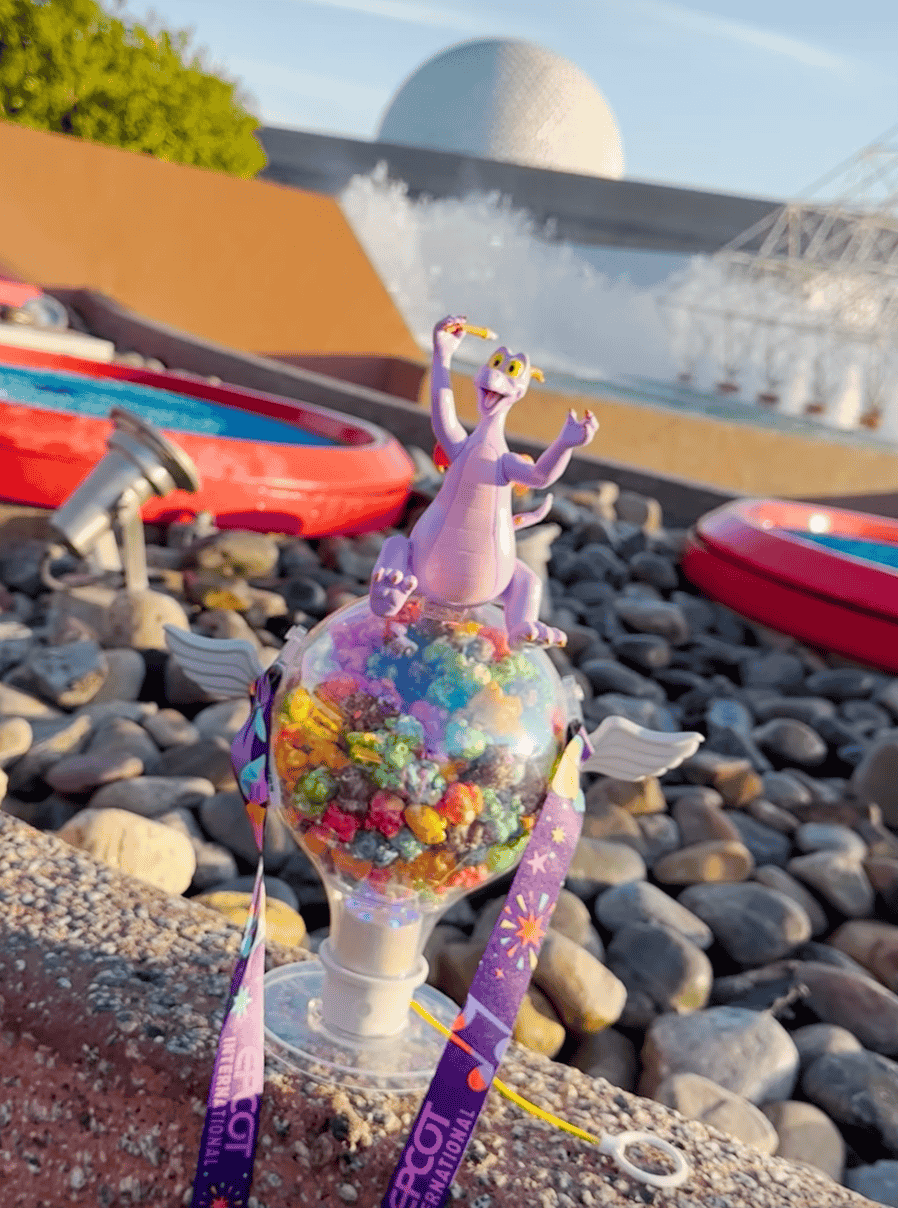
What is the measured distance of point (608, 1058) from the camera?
218 centimetres

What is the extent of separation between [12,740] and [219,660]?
1.22 meters

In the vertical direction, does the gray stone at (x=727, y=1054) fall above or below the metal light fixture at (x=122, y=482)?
below

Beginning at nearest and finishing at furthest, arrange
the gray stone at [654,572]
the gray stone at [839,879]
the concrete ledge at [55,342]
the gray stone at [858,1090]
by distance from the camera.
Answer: the gray stone at [858,1090]
the gray stone at [839,879]
the gray stone at [654,572]
the concrete ledge at [55,342]

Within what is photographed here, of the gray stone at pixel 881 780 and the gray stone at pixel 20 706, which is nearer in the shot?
the gray stone at pixel 20 706

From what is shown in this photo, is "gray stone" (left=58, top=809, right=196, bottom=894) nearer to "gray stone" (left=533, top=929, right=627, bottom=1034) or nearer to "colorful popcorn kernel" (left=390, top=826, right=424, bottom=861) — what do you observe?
"gray stone" (left=533, top=929, right=627, bottom=1034)

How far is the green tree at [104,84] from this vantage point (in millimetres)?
11852

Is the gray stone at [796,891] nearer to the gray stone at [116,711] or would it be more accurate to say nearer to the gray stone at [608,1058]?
the gray stone at [608,1058]

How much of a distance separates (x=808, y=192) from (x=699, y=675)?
20714 millimetres

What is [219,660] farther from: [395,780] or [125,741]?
[125,741]

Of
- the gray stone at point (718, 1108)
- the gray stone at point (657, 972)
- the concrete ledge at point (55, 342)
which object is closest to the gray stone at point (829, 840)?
the gray stone at point (657, 972)

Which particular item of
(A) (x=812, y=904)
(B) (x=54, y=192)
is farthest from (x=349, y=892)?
(B) (x=54, y=192)

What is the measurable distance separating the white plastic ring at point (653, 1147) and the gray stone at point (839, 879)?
1.49 metres

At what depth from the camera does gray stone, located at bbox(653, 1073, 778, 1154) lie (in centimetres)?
193

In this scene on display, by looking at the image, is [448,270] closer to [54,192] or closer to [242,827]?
[54,192]
